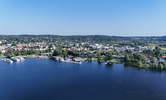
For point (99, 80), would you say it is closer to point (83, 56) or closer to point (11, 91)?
point (11, 91)

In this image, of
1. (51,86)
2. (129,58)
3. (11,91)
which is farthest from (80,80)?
A: (129,58)

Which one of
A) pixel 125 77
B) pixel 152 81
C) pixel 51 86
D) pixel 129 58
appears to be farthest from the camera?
pixel 129 58

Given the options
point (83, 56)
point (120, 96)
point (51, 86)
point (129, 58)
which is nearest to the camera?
point (120, 96)

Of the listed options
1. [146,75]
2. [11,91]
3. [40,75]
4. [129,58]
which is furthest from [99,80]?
[129,58]

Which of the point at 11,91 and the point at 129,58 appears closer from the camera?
the point at 11,91

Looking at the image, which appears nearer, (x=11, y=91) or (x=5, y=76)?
(x=11, y=91)

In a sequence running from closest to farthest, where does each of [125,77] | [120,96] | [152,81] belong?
[120,96] → [152,81] → [125,77]

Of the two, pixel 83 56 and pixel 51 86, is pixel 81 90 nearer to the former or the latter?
pixel 51 86

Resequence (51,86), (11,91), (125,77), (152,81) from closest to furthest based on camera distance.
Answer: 1. (11,91)
2. (51,86)
3. (152,81)
4. (125,77)
